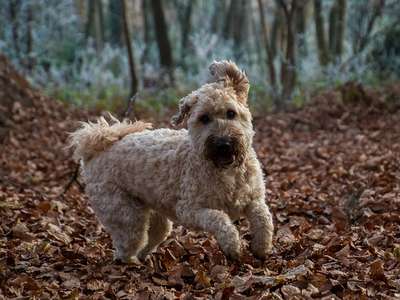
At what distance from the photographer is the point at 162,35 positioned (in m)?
21.3

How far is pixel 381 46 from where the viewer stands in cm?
1808

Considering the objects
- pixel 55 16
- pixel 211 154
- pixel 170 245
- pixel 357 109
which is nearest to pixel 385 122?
pixel 357 109

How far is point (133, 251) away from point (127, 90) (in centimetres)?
1414

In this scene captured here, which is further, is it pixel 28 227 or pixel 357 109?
pixel 357 109

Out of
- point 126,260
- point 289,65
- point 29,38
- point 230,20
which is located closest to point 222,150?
point 126,260

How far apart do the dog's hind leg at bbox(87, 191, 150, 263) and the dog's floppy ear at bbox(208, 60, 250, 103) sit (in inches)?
51.9

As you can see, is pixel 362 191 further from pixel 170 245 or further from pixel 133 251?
pixel 133 251

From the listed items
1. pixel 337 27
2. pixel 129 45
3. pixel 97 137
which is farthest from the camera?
pixel 337 27

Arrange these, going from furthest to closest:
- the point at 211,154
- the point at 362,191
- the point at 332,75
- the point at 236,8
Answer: the point at 236,8 → the point at 332,75 → the point at 362,191 → the point at 211,154

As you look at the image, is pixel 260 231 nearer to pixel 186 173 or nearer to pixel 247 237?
pixel 186 173

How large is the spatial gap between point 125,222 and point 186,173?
30.4 inches

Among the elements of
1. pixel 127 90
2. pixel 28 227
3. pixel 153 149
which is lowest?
pixel 127 90

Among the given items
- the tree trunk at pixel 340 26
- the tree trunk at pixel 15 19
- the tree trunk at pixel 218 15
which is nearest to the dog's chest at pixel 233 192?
the tree trunk at pixel 340 26

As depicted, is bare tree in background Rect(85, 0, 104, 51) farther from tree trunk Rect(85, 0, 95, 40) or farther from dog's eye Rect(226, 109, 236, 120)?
dog's eye Rect(226, 109, 236, 120)
